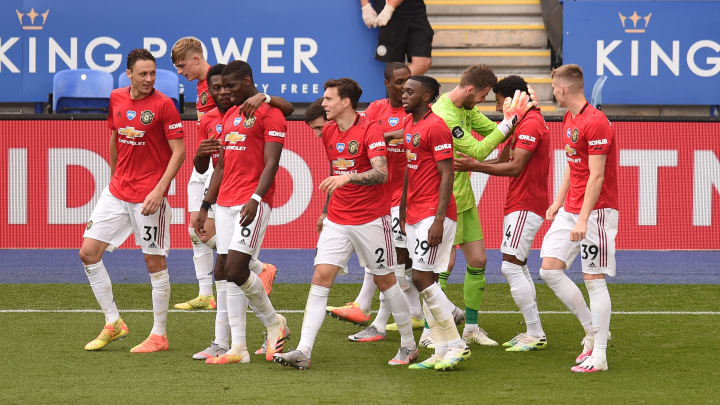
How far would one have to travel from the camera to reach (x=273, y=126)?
24.4 feet

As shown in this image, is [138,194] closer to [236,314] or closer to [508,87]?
[236,314]

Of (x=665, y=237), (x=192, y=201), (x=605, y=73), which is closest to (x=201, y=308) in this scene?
(x=192, y=201)

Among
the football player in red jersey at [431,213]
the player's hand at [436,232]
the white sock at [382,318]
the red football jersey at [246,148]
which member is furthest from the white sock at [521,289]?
the red football jersey at [246,148]

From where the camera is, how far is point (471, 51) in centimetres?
1800

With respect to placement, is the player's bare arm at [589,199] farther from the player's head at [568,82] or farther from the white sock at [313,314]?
the white sock at [313,314]

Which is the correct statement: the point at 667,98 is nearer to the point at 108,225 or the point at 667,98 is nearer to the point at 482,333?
the point at 482,333

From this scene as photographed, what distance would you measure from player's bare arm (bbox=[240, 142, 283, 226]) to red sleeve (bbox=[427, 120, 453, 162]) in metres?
1.06

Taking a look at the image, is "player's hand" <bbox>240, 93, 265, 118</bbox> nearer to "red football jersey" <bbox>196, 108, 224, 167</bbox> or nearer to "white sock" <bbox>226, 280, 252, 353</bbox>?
"red football jersey" <bbox>196, 108, 224, 167</bbox>

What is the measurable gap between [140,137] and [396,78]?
2.14 metres

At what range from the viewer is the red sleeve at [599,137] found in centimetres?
715

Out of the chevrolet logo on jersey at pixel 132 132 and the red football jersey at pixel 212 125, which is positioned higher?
the red football jersey at pixel 212 125

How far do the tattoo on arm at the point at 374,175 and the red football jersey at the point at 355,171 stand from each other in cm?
10

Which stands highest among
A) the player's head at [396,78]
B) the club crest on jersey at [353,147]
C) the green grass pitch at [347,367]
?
the player's head at [396,78]

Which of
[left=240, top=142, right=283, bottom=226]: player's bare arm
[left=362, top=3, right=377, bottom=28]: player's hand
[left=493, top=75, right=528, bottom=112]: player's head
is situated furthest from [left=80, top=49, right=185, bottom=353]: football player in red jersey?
[left=362, top=3, right=377, bottom=28]: player's hand
